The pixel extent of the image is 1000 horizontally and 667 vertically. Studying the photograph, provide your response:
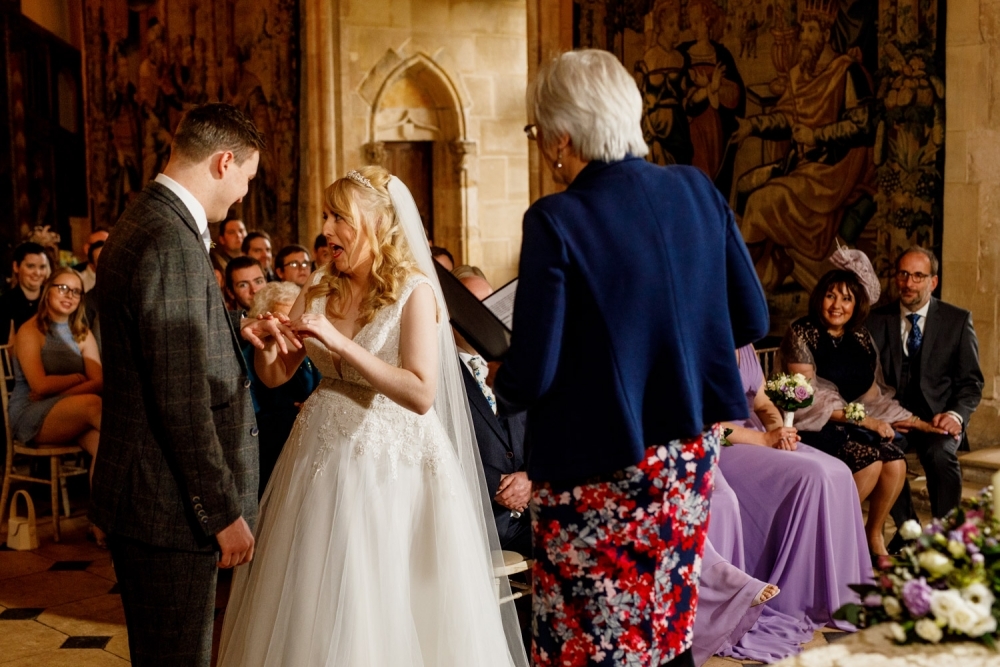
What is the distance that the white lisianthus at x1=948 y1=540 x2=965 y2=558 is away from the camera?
6.50 feet

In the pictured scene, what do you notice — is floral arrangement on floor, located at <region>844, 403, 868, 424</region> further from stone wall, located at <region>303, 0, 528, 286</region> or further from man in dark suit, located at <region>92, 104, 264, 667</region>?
stone wall, located at <region>303, 0, 528, 286</region>

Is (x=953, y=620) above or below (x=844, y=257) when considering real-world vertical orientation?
below

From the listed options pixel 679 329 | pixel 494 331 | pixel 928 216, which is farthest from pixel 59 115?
pixel 679 329

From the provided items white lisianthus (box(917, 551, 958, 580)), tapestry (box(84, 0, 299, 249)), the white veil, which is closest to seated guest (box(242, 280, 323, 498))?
the white veil

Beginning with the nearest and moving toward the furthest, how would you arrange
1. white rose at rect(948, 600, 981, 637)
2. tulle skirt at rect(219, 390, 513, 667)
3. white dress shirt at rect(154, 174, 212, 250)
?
white rose at rect(948, 600, 981, 637) → white dress shirt at rect(154, 174, 212, 250) → tulle skirt at rect(219, 390, 513, 667)

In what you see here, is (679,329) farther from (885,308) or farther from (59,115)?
(59,115)

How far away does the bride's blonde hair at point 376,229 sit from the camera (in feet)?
10.8

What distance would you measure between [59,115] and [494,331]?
17676 millimetres

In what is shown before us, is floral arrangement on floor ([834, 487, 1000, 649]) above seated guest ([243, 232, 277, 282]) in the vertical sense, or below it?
below

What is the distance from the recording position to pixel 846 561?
4914mm

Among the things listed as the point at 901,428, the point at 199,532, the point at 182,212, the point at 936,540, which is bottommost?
the point at 901,428

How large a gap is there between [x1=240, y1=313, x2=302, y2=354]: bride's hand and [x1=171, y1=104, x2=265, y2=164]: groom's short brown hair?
52 cm

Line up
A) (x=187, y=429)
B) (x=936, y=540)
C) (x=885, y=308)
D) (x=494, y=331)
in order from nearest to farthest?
(x=936, y=540), (x=187, y=429), (x=494, y=331), (x=885, y=308)

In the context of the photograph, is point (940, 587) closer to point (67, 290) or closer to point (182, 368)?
point (182, 368)
